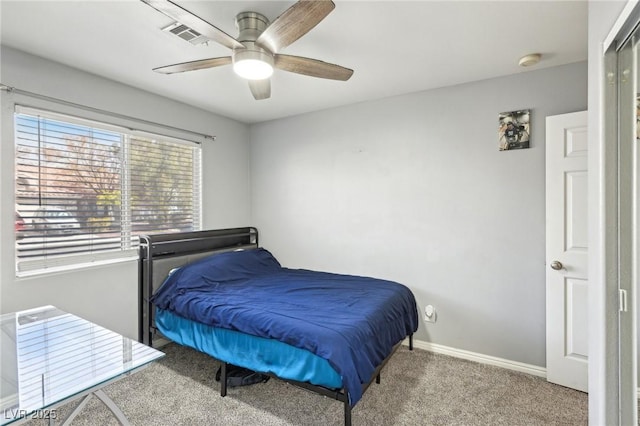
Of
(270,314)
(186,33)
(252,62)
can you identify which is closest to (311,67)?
(252,62)

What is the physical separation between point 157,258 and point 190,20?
2041mm

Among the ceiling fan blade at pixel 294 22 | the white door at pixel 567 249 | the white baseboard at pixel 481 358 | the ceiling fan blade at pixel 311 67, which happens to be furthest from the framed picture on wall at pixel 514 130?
the ceiling fan blade at pixel 294 22

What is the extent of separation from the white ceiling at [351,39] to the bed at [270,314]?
1.50 m

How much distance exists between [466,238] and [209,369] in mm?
2563

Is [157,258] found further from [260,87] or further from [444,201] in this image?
[444,201]

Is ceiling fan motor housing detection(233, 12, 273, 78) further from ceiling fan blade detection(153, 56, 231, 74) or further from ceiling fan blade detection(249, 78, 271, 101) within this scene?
ceiling fan blade detection(249, 78, 271, 101)

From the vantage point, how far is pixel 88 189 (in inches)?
105

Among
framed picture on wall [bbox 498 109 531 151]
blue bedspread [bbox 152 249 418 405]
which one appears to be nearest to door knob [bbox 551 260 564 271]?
framed picture on wall [bbox 498 109 531 151]

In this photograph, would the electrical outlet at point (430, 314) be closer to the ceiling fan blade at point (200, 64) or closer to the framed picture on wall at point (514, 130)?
the framed picture on wall at point (514, 130)

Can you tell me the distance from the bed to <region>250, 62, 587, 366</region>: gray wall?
1.40 ft

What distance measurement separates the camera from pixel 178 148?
344cm

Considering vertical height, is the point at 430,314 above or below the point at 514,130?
below

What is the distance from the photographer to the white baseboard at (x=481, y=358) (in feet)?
8.45

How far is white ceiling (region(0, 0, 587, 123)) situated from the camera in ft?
5.90
